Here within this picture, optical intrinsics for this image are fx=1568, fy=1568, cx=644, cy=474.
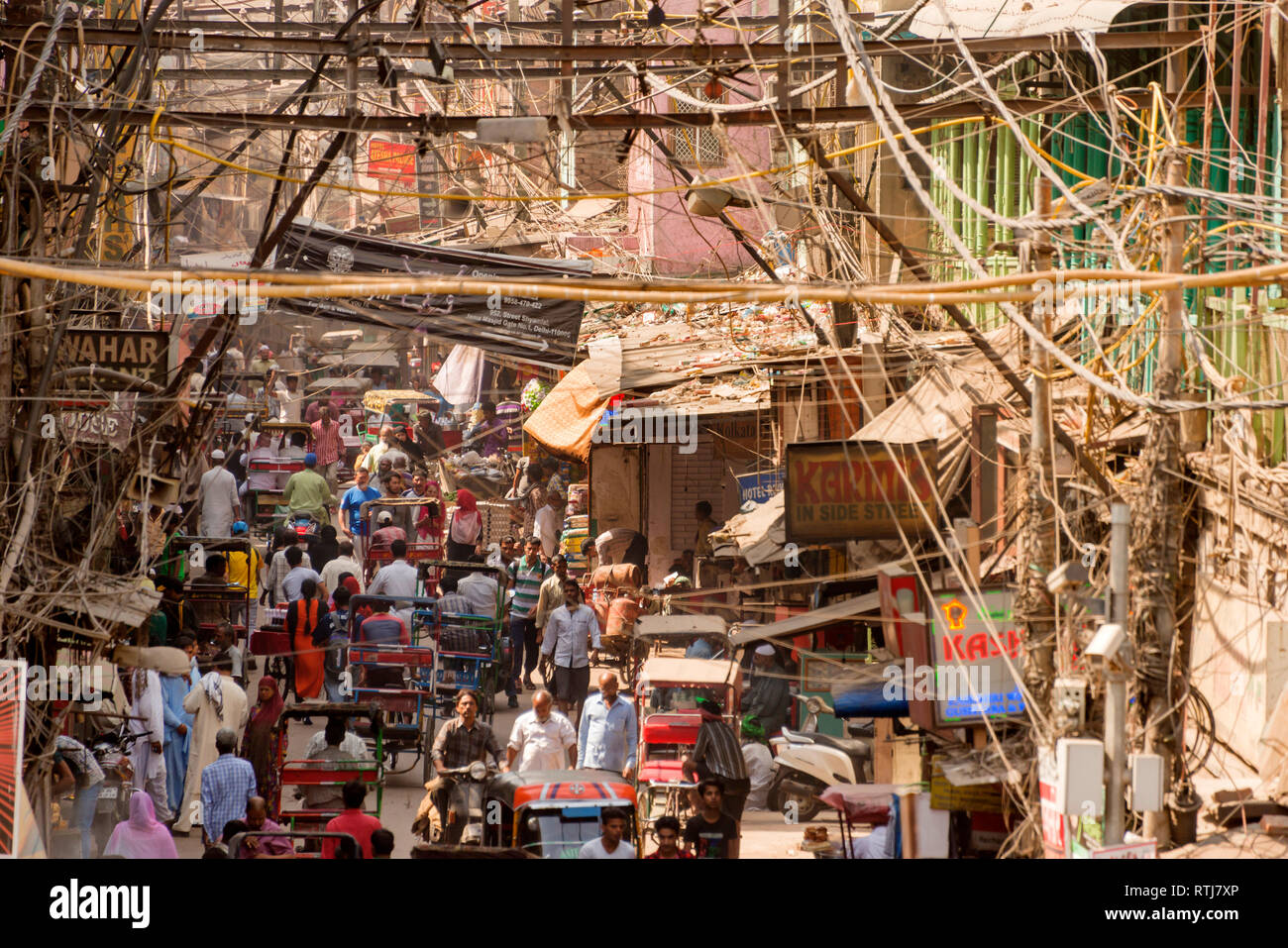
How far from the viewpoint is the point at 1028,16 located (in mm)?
11453

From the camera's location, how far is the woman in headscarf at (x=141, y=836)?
9856 mm

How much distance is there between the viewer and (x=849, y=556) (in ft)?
49.9

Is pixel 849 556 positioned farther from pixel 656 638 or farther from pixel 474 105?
pixel 474 105

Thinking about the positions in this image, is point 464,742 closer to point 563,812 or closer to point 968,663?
point 563,812

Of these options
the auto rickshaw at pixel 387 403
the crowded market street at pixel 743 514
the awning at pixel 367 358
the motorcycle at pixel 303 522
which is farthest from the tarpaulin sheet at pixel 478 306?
the awning at pixel 367 358

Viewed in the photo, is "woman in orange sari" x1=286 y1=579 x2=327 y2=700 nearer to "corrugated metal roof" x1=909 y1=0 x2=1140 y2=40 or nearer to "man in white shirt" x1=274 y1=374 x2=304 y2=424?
"corrugated metal roof" x1=909 y1=0 x2=1140 y2=40

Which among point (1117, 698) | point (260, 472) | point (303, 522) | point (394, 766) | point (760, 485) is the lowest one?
point (394, 766)

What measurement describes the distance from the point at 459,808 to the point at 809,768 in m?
3.15

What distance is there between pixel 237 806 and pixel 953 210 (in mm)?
10709

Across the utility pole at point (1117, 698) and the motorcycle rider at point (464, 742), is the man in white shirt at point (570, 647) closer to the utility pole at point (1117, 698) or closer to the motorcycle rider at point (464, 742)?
the motorcycle rider at point (464, 742)

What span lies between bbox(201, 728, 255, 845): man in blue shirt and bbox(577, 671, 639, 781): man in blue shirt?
9.76 ft

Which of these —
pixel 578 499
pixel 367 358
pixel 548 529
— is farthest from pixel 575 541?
pixel 367 358

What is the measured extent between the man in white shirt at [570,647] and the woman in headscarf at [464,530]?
444 centimetres

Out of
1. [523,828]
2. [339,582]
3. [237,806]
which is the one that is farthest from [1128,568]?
[339,582]
